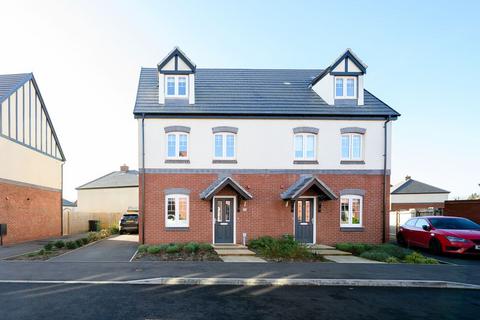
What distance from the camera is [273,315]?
6.24m

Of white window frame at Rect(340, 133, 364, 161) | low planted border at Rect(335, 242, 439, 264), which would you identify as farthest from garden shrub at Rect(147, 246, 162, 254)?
white window frame at Rect(340, 133, 364, 161)

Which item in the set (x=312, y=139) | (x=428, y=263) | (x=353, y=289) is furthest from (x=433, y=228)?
(x=353, y=289)

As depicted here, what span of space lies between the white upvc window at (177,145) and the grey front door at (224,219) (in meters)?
2.89

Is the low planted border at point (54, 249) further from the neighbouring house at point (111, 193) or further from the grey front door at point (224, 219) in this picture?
the neighbouring house at point (111, 193)

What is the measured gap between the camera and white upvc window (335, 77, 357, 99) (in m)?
16.8

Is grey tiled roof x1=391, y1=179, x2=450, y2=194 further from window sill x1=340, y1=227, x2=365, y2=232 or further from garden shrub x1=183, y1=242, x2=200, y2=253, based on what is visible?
garden shrub x1=183, y1=242, x2=200, y2=253

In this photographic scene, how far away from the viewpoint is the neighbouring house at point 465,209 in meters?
18.2

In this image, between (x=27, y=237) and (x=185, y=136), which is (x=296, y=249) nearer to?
(x=185, y=136)

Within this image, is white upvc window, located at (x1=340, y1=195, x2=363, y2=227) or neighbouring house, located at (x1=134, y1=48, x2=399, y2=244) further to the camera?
white upvc window, located at (x1=340, y1=195, x2=363, y2=227)

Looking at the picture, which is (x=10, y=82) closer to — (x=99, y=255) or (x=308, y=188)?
(x=99, y=255)

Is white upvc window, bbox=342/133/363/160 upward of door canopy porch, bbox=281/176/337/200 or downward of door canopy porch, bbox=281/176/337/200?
upward

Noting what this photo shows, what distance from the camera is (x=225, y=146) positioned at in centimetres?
1564

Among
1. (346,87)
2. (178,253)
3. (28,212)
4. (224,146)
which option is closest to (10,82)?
(28,212)

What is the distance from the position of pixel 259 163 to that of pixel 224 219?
3336 millimetres
